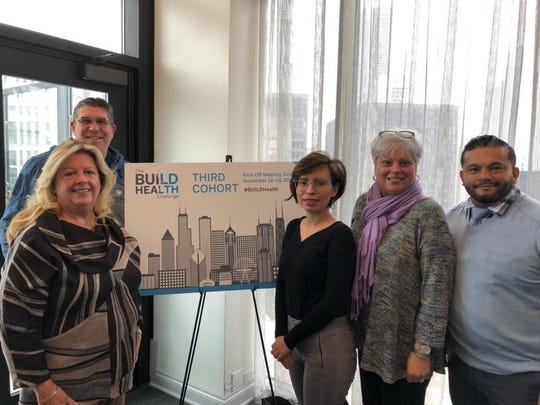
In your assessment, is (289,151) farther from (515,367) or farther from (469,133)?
(515,367)

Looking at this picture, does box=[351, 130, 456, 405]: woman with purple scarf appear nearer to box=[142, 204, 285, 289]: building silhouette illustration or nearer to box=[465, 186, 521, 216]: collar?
box=[465, 186, 521, 216]: collar

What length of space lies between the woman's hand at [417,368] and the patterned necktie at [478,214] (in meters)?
0.51

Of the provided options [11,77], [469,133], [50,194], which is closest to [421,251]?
[469,133]

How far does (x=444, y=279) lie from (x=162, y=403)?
208cm

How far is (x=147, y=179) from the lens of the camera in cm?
179

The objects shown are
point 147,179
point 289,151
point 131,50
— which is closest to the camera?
point 147,179

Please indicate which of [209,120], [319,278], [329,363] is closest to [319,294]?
[319,278]

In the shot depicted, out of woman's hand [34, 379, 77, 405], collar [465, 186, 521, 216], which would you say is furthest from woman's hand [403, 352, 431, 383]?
woman's hand [34, 379, 77, 405]

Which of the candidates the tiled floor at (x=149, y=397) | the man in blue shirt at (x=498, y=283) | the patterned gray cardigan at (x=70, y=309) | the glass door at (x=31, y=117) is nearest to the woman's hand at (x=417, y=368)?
the man in blue shirt at (x=498, y=283)

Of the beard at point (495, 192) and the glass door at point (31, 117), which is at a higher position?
the glass door at point (31, 117)

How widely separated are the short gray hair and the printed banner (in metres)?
0.52

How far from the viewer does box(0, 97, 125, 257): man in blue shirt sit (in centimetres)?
184

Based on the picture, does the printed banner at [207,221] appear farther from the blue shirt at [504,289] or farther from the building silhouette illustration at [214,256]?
the blue shirt at [504,289]

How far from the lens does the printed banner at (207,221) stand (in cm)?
179
